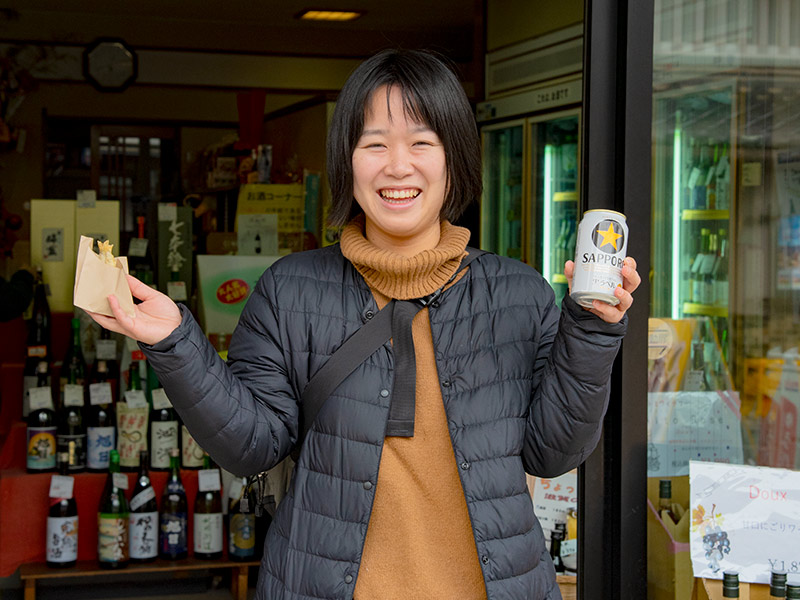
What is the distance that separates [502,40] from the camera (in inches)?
227

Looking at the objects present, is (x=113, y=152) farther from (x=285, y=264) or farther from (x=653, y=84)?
(x=285, y=264)

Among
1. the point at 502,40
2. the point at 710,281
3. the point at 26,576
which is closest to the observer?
the point at 710,281

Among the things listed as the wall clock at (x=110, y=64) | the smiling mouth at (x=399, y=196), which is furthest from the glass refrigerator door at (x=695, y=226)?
the wall clock at (x=110, y=64)

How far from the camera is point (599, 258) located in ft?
4.92

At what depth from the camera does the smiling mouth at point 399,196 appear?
158cm

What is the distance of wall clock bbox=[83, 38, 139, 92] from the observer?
821 centimetres

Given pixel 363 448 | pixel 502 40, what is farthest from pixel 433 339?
pixel 502 40

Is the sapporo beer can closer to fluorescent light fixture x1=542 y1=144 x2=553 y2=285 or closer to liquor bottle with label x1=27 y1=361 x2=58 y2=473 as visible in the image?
liquor bottle with label x1=27 y1=361 x2=58 y2=473

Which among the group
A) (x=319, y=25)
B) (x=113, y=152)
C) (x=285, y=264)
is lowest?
(x=285, y=264)

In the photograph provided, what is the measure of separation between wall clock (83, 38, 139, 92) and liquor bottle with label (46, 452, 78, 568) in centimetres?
525

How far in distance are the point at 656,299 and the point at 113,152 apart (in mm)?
7355

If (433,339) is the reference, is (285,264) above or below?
above

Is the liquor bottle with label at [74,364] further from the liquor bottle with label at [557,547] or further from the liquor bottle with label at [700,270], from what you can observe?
the liquor bottle with label at [700,270]

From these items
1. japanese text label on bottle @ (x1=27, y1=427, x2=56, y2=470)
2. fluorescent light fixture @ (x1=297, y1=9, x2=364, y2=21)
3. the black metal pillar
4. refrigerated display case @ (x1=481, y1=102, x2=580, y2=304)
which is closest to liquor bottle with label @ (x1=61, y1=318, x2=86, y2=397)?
japanese text label on bottle @ (x1=27, y1=427, x2=56, y2=470)
